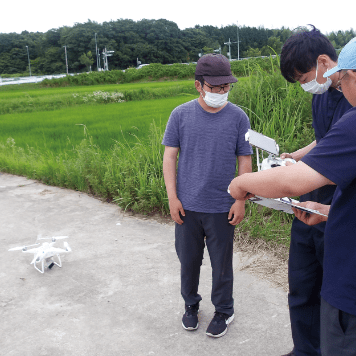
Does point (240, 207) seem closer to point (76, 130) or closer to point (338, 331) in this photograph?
point (338, 331)

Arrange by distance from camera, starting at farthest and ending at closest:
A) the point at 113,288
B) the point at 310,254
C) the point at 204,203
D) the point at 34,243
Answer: the point at 34,243 < the point at 113,288 < the point at 204,203 < the point at 310,254

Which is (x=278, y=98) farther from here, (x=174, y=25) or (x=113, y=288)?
(x=174, y=25)

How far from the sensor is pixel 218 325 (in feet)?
7.97

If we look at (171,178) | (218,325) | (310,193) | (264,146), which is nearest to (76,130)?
(171,178)

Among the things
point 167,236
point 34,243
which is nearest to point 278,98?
point 167,236

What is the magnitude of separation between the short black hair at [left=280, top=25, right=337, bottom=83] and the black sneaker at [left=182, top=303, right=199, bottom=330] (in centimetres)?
157

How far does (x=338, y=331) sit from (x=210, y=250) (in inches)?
45.9

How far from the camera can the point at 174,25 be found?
3526 inches

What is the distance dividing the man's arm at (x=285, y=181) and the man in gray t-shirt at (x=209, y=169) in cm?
95

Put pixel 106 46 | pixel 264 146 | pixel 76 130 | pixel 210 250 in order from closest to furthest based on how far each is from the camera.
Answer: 1. pixel 264 146
2. pixel 210 250
3. pixel 76 130
4. pixel 106 46

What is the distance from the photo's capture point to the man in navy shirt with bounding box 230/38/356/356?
114 cm

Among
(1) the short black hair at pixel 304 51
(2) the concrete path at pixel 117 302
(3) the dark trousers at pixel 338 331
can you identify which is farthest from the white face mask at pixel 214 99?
(2) the concrete path at pixel 117 302

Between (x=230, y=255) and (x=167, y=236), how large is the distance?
1.61 metres

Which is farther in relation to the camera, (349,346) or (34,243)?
(34,243)
